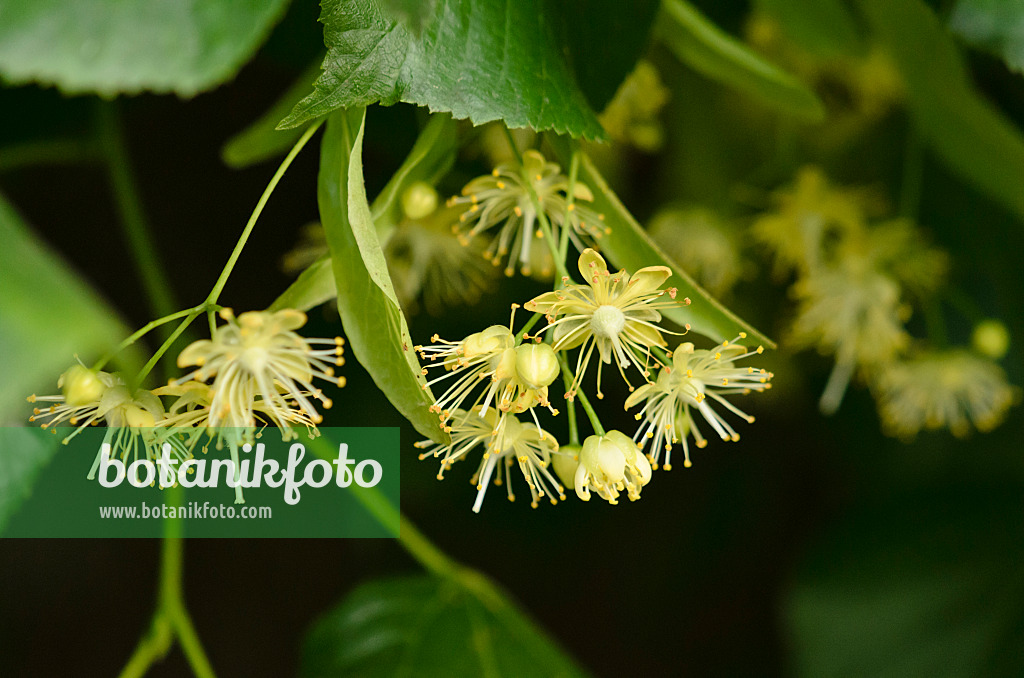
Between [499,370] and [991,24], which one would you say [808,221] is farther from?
[499,370]

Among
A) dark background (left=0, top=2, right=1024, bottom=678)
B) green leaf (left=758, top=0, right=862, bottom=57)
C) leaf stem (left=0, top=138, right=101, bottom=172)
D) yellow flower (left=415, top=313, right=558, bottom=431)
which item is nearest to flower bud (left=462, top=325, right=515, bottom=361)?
yellow flower (left=415, top=313, right=558, bottom=431)

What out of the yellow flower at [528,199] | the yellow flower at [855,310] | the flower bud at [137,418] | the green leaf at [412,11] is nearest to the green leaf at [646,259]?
the yellow flower at [528,199]

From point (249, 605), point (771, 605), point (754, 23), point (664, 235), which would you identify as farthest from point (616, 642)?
point (754, 23)

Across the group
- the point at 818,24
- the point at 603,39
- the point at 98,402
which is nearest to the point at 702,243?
the point at 818,24

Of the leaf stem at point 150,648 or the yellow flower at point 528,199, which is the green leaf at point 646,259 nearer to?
the yellow flower at point 528,199

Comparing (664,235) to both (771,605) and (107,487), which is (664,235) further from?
(771,605)
